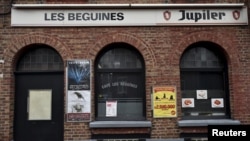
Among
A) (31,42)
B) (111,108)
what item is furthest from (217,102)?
(31,42)

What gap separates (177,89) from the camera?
1005 cm

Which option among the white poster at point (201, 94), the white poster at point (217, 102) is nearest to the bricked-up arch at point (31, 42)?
the white poster at point (201, 94)

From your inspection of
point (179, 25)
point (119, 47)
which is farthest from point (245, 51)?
point (119, 47)

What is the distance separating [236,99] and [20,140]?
6109 millimetres

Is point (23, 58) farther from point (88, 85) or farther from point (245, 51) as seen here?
point (245, 51)

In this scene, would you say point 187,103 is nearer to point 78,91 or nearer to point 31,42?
point 78,91

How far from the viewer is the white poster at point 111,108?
10109 millimetres

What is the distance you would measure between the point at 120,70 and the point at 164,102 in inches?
60.3

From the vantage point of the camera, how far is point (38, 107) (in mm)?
10055

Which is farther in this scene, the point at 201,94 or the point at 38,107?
the point at 201,94

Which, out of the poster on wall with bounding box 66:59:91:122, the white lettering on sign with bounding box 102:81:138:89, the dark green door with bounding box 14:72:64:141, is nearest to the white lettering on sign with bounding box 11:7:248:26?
the poster on wall with bounding box 66:59:91:122

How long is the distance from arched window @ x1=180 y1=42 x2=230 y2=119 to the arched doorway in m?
3.53

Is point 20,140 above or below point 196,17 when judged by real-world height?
below

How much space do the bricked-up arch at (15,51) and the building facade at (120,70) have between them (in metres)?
0.03
